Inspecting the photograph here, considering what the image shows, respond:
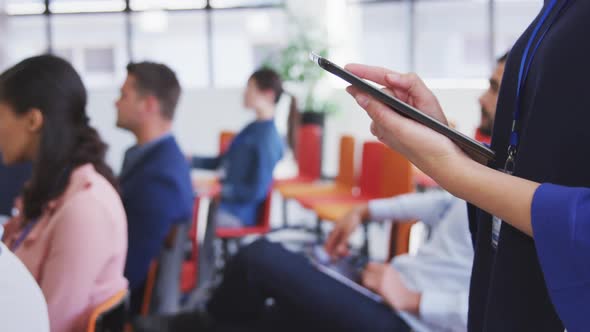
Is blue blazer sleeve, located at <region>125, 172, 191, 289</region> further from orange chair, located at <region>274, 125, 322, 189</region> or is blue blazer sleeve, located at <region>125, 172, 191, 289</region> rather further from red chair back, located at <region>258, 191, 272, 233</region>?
orange chair, located at <region>274, 125, 322, 189</region>

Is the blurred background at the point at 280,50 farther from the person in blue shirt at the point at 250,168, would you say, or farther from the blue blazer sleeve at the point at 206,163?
the person in blue shirt at the point at 250,168

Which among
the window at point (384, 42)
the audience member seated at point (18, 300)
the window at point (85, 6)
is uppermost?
the window at point (85, 6)

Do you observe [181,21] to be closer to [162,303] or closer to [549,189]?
[162,303]

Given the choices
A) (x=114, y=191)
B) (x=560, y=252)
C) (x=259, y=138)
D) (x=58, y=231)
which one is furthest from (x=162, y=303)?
(x=259, y=138)

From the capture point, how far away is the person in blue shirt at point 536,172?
65 cm

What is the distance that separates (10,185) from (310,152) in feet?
8.30

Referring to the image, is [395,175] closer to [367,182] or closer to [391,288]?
[367,182]

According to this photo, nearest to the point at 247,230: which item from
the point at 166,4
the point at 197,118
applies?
the point at 197,118

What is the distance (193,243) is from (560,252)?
212 cm

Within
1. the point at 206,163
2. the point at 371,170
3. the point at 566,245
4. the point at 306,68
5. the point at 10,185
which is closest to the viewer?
the point at 566,245

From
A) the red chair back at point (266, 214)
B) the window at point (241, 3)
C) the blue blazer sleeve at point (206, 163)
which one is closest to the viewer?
the red chair back at point (266, 214)

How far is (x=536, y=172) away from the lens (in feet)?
2.37

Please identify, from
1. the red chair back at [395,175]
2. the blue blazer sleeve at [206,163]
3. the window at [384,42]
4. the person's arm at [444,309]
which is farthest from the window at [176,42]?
the person's arm at [444,309]

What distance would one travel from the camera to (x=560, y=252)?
0.65 metres
